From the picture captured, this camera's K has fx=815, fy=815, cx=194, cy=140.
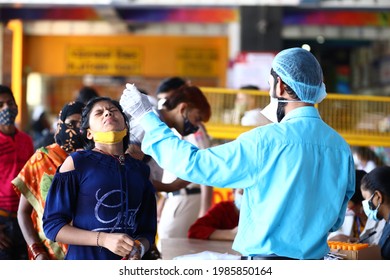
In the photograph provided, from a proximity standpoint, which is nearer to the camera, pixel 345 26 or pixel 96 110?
pixel 96 110

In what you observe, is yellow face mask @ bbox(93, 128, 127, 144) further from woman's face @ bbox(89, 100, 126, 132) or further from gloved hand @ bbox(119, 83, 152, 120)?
gloved hand @ bbox(119, 83, 152, 120)

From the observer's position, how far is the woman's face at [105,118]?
3318mm

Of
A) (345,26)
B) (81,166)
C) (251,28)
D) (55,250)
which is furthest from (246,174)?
(345,26)

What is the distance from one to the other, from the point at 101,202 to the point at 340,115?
3.84 meters

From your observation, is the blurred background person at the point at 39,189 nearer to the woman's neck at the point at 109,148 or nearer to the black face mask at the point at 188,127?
the woman's neck at the point at 109,148

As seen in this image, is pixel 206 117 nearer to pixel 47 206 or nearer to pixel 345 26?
pixel 47 206

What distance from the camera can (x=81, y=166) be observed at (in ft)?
10.4

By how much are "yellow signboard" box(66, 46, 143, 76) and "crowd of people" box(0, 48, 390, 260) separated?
10.4 meters

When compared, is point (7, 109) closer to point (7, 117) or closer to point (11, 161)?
point (7, 117)

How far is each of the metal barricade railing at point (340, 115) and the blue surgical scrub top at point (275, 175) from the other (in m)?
3.74

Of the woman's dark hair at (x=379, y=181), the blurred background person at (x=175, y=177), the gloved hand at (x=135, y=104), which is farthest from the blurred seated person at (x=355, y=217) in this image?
the gloved hand at (x=135, y=104)

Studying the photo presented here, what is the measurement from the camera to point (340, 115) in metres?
6.65

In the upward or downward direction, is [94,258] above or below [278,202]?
below
